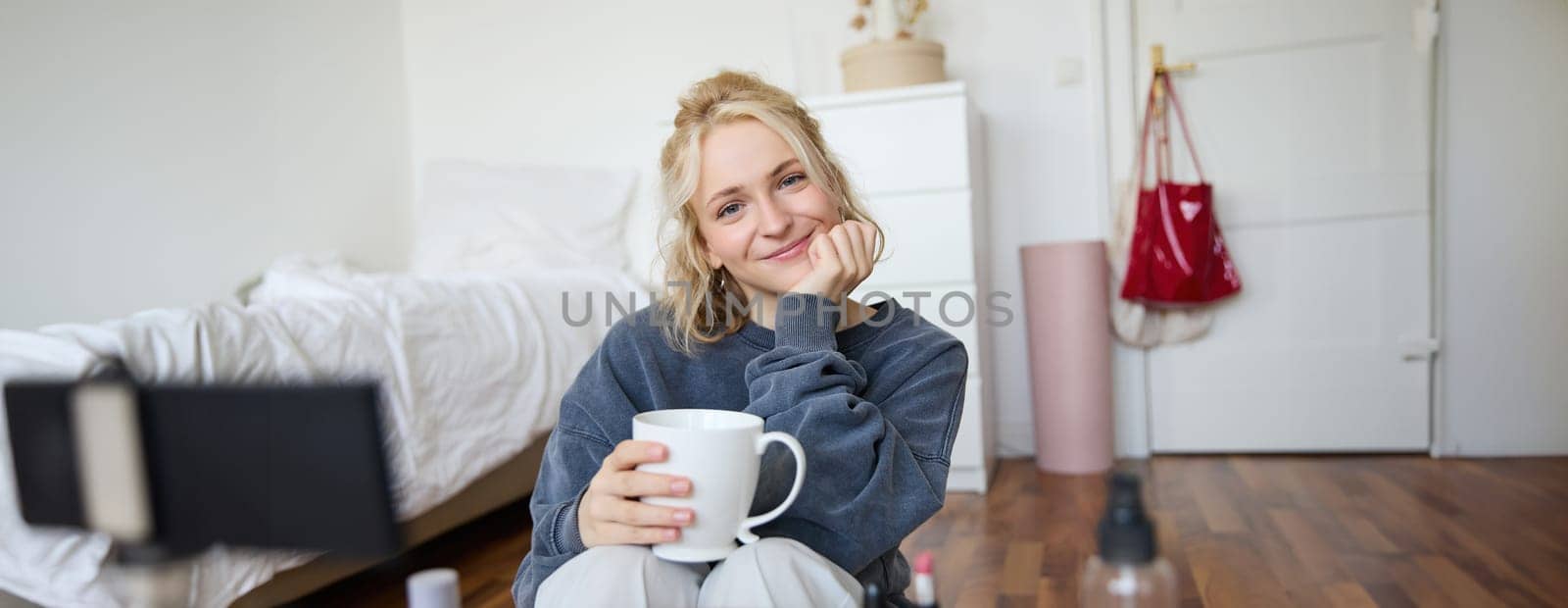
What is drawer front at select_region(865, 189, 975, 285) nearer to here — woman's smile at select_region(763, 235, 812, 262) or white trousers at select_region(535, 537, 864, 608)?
woman's smile at select_region(763, 235, 812, 262)

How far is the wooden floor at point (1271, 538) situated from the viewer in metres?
1.70

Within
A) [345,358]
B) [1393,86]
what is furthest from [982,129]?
[345,358]

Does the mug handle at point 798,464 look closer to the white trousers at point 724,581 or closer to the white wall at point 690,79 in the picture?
the white trousers at point 724,581

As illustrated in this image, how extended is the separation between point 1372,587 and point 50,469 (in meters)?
1.83

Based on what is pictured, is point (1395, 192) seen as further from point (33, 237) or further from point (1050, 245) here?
point (33, 237)

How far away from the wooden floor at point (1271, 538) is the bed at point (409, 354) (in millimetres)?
227

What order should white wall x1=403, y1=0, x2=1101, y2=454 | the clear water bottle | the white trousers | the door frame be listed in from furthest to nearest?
white wall x1=403, y1=0, x2=1101, y2=454 < the door frame < the white trousers < the clear water bottle

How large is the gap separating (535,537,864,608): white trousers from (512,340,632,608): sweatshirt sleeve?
0.32ft

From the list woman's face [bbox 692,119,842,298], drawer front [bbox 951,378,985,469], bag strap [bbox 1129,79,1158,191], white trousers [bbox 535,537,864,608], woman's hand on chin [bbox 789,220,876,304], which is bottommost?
drawer front [bbox 951,378,985,469]

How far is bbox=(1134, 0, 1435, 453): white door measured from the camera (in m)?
2.68

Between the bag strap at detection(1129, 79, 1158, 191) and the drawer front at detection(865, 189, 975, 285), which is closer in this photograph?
the drawer front at detection(865, 189, 975, 285)

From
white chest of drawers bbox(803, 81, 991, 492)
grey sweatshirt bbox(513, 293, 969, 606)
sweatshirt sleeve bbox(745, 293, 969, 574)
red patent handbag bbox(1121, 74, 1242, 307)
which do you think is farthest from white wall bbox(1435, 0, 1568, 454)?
sweatshirt sleeve bbox(745, 293, 969, 574)

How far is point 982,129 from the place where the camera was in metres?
2.93

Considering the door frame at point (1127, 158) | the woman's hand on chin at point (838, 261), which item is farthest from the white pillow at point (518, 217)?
the woman's hand on chin at point (838, 261)
